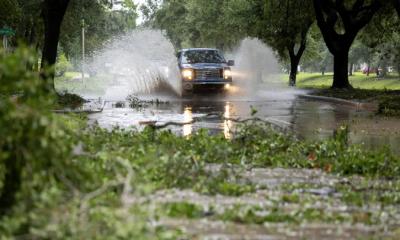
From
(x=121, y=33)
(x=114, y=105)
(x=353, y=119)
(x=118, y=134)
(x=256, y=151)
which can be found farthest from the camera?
(x=121, y=33)

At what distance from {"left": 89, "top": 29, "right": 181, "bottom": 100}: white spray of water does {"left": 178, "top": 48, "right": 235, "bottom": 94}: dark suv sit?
33.1 inches

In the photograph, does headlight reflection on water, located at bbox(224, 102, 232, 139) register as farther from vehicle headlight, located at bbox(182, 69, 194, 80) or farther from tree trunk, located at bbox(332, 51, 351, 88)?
tree trunk, located at bbox(332, 51, 351, 88)

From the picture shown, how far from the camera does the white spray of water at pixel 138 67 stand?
32625mm

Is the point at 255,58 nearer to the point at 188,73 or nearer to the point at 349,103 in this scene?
the point at 188,73

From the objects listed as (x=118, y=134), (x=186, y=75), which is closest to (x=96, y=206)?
(x=118, y=134)

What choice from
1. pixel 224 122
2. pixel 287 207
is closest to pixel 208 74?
pixel 224 122

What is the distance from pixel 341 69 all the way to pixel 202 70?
30.7 feet

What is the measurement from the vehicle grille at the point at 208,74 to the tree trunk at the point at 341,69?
7896 millimetres

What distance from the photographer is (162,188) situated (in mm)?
6992

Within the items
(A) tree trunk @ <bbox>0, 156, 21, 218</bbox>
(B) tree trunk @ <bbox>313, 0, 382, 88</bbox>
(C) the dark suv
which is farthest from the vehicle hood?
(A) tree trunk @ <bbox>0, 156, 21, 218</bbox>

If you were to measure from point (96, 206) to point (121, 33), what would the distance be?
228ft

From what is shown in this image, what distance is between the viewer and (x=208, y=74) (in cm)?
2964

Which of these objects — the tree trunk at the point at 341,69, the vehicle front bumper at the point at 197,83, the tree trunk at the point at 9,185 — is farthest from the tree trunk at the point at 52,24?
the tree trunk at the point at 9,185

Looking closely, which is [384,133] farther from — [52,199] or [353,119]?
[52,199]
